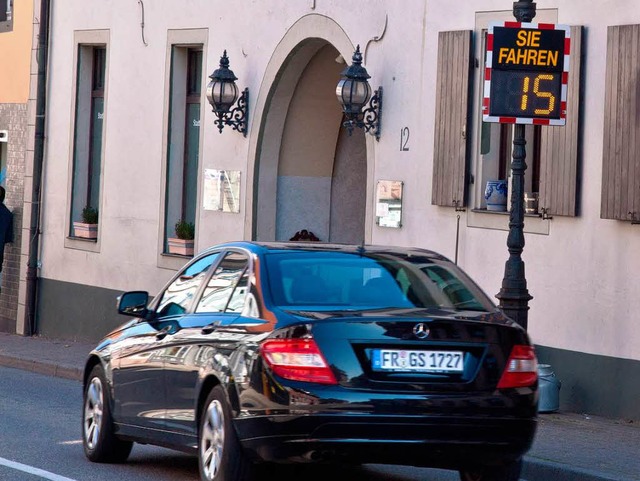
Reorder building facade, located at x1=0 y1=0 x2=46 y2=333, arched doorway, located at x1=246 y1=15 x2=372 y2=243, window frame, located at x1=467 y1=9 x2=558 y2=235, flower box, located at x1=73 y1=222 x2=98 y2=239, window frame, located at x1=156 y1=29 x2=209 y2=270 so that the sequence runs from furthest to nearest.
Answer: building facade, located at x1=0 y1=0 x2=46 y2=333, flower box, located at x1=73 y1=222 x2=98 y2=239, window frame, located at x1=156 y1=29 x2=209 y2=270, arched doorway, located at x1=246 y1=15 x2=372 y2=243, window frame, located at x1=467 y1=9 x2=558 y2=235

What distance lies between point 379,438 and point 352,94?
825 centimetres

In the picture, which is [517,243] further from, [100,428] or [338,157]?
[338,157]

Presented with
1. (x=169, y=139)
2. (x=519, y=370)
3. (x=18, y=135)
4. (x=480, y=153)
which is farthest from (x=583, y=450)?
(x=18, y=135)

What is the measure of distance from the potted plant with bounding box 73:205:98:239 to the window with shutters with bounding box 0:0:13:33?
3.40 meters

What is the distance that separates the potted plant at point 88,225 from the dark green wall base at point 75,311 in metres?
0.72

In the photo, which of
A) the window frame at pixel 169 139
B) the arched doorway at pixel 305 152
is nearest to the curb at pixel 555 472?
the arched doorway at pixel 305 152

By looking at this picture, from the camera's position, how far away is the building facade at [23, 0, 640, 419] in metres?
13.0

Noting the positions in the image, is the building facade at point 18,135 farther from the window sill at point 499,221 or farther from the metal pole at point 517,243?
the metal pole at point 517,243

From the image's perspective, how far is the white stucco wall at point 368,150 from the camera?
13.1 meters

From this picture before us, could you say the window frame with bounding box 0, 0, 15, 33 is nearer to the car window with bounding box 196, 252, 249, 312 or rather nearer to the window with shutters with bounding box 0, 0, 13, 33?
the window with shutters with bounding box 0, 0, 13, 33

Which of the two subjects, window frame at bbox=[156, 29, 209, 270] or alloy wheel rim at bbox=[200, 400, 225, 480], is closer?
alloy wheel rim at bbox=[200, 400, 225, 480]

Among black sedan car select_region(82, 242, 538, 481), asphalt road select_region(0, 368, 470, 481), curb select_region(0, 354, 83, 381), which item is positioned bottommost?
curb select_region(0, 354, 83, 381)

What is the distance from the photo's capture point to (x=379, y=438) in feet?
25.6

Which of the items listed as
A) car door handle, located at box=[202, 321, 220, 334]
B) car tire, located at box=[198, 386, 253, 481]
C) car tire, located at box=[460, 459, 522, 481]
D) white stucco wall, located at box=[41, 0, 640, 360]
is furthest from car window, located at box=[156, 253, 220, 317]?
white stucco wall, located at box=[41, 0, 640, 360]
